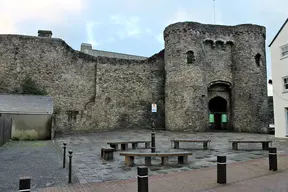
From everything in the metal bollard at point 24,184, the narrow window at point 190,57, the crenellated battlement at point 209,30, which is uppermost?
the crenellated battlement at point 209,30

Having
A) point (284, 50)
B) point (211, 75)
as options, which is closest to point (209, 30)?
point (211, 75)

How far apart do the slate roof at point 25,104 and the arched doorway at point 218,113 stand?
633 inches

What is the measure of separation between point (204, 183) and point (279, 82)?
15.0 meters

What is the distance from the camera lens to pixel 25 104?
1716 centimetres

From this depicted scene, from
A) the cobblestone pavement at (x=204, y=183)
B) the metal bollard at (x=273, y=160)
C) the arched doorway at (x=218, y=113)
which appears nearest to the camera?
the cobblestone pavement at (x=204, y=183)

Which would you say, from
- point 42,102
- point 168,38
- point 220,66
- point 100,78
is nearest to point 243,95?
point 220,66

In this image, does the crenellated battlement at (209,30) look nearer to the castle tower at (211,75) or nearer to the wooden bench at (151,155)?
the castle tower at (211,75)

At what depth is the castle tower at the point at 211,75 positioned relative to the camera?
22844 millimetres

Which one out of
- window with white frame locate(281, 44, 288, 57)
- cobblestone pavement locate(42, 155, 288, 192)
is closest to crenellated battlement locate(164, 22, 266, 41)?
window with white frame locate(281, 44, 288, 57)

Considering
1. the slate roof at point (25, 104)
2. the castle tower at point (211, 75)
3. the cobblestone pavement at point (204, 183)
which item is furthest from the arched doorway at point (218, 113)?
the cobblestone pavement at point (204, 183)

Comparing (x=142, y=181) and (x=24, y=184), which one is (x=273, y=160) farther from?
(x=24, y=184)

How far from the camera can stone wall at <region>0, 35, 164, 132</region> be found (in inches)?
823

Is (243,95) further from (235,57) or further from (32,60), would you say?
(32,60)

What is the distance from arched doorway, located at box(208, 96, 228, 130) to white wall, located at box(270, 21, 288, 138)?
7.63 metres
